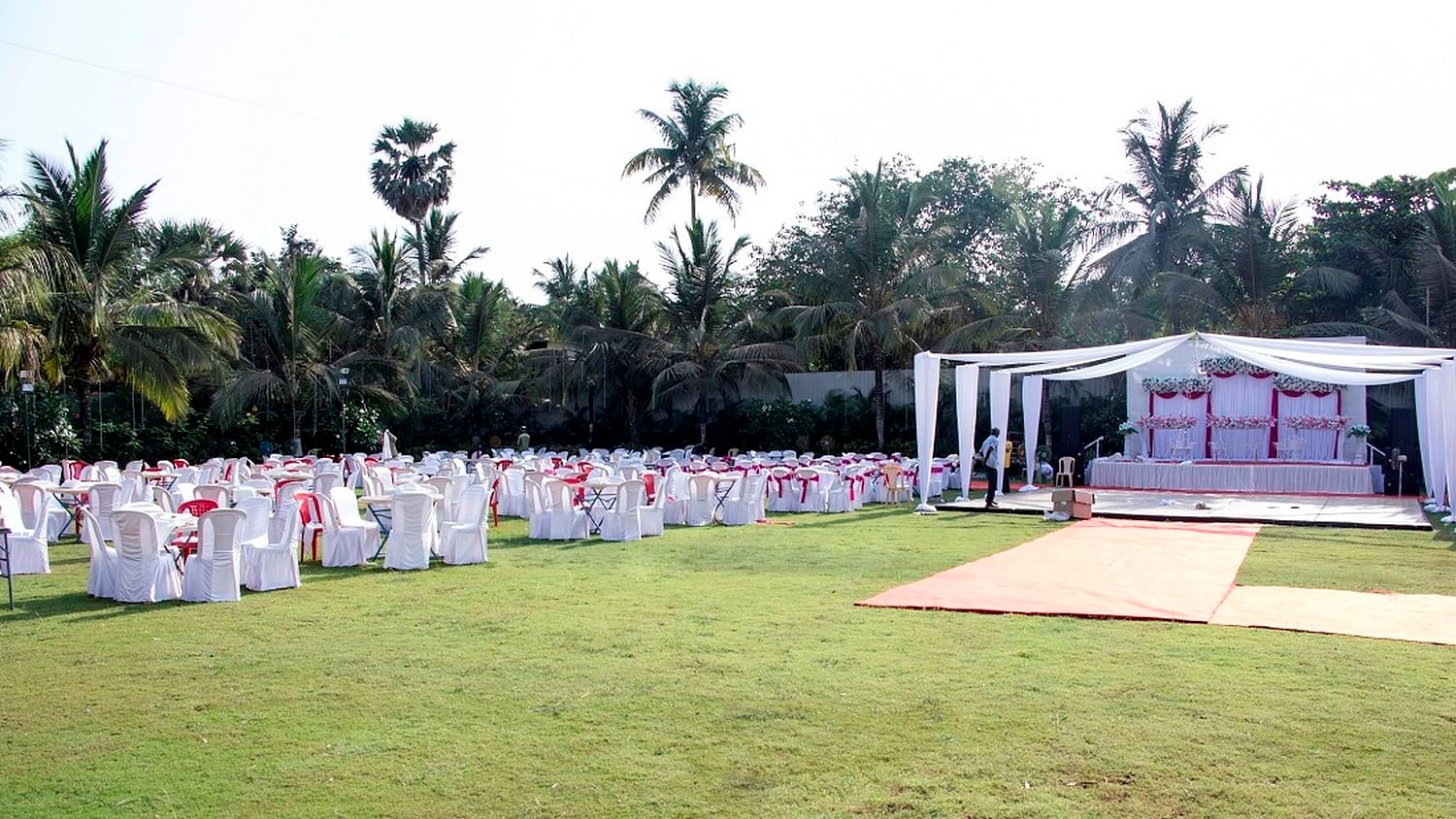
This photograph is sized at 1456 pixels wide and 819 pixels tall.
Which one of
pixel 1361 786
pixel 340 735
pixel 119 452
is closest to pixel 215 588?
pixel 340 735

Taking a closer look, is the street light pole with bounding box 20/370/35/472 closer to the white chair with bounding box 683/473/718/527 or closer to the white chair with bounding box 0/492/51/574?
the white chair with bounding box 0/492/51/574

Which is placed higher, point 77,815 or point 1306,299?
point 1306,299

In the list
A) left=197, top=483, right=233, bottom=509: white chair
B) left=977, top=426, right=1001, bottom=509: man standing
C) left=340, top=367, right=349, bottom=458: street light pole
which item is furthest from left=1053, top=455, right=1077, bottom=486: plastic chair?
left=340, top=367, right=349, bottom=458: street light pole

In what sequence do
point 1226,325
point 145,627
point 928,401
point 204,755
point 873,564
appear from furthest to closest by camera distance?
point 1226,325, point 928,401, point 873,564, point 145,627, point 204,755

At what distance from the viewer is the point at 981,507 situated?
57.1 feet

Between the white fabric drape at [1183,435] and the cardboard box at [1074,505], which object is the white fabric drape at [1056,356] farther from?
the white fabric drape at [1183,435]

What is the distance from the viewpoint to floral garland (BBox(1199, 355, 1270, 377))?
2366cm

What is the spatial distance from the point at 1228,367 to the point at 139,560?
2143 centimetres

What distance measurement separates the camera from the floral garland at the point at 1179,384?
78.9 feet

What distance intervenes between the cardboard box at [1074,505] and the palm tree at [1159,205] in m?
14.4

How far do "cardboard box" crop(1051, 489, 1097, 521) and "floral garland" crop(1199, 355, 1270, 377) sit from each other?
9342 millimetres

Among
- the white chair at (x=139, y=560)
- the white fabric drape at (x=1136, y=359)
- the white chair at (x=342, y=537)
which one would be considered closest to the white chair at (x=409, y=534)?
the white chair at (x=342, y=537)

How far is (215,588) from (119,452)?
17361 mm

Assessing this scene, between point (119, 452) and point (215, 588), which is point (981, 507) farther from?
point (119, 452)
